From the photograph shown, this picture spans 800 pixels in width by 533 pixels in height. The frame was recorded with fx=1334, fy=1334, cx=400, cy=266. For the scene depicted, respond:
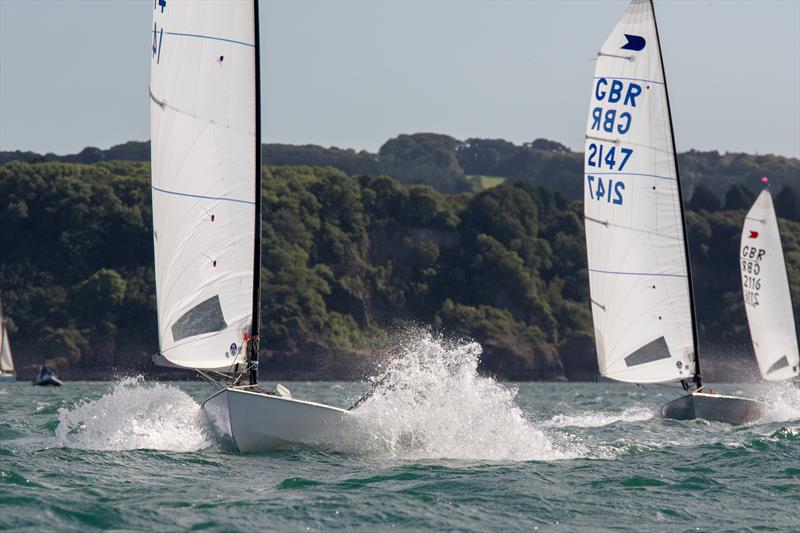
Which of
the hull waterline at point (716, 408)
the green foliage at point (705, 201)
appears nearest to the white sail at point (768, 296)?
the hull waterline at point (716, 408)

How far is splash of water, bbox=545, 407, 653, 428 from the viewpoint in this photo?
1085 inches

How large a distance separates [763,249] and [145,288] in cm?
6557

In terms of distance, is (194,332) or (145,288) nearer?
(194,332)

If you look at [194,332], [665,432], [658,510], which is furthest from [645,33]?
[658,510]

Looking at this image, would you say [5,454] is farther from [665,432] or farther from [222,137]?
[665,432]

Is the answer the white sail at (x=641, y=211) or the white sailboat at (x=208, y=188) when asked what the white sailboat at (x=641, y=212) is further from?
the white sailboat at (x=208, y=188)

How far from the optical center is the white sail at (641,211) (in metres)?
28.6

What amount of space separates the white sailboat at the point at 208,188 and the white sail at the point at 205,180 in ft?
0.04

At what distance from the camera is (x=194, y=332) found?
59.2ft

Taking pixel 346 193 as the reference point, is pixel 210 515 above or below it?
below

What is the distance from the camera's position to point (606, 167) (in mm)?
28812

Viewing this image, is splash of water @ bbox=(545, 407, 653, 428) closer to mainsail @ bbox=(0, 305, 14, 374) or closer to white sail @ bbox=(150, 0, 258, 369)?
white sail @ bbox=(150, 0, 258, 369)

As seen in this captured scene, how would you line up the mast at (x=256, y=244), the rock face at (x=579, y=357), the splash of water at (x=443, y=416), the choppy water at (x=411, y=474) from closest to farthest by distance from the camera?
the choppy water at (x=411, y=474), the splash of water at (x=443, y=416), the mast at (x=256, y=244), the rock face at (x=579, y=357)

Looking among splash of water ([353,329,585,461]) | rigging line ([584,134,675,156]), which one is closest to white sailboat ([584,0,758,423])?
rigging line ([584,134,675,156])
